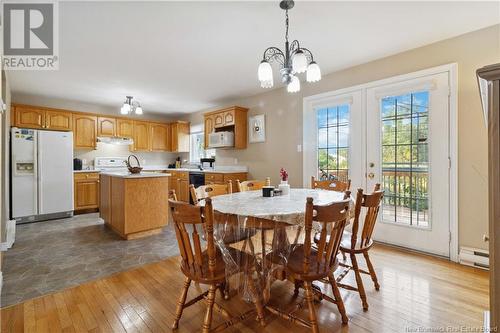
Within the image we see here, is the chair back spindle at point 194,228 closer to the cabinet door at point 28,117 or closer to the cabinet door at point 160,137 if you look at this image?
the cabinet door at point 28,117

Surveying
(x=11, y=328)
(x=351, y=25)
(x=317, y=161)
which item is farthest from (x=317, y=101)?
(x=11, y=328)

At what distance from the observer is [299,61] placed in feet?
5.69

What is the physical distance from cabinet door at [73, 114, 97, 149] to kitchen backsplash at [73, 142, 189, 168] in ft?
0.96

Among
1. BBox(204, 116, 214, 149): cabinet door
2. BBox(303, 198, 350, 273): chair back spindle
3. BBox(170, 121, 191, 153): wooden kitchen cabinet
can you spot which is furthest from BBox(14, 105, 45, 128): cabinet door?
BBox(303, 198, 350, 273): chair back spindle

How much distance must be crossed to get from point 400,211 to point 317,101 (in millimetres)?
1877

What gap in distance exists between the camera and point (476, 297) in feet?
5.96

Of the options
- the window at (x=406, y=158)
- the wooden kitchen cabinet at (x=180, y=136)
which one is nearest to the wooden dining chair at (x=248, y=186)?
the window at (x=406, y=158)

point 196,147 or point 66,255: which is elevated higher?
point 196,147

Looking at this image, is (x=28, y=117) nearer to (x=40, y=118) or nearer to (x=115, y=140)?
(x=40, y=118)

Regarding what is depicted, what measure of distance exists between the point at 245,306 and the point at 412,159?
97.5 inches

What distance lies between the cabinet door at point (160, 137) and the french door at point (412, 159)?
4985mm

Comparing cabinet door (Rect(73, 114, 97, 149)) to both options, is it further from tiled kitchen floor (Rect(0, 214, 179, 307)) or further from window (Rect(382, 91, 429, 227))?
window (Rect(382, 91, 429, 227))

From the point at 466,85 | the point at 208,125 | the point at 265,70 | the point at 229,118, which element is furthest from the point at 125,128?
the point at 466,85

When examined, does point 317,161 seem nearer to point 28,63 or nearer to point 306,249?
point 306,249
